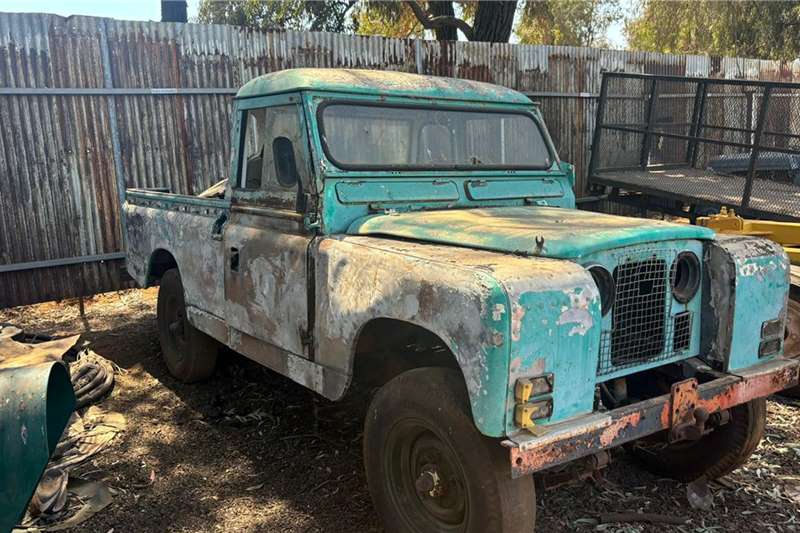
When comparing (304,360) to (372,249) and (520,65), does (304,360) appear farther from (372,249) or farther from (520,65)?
(520,65)

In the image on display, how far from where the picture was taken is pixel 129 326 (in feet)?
21.2

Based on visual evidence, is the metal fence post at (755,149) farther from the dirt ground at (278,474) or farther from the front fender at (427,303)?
the front fender at (427,303)

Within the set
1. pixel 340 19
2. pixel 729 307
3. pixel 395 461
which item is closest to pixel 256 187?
pixel 395 461

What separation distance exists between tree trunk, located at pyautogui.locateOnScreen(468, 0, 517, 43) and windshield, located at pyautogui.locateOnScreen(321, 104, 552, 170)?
24.5 feet

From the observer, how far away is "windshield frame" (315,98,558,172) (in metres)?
3.51

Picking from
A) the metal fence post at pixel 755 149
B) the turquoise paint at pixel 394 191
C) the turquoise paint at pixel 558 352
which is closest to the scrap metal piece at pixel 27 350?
the turquoise paint at pixel 394 191

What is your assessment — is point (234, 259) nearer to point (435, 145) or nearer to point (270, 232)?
point (270, 232)

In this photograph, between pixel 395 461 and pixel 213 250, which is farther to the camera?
pixel 213 250

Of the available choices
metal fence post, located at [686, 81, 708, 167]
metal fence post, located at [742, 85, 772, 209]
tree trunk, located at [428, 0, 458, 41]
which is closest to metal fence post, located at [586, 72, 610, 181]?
metal fence post, located at [686, 81, 708, 167]

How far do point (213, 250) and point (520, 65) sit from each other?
6948 millimetres

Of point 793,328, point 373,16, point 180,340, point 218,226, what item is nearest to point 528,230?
point 218,226

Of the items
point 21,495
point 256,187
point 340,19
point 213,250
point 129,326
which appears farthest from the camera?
point 340,19

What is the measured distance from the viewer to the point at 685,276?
298 cm

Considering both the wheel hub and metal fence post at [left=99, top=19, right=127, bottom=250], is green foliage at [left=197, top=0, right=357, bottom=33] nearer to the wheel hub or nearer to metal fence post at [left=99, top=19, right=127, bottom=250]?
metal fence post at [left=99, top=19, right=127, bottom=250]
